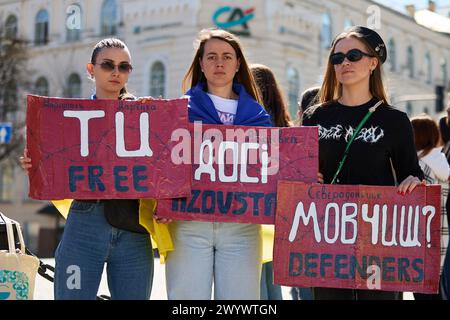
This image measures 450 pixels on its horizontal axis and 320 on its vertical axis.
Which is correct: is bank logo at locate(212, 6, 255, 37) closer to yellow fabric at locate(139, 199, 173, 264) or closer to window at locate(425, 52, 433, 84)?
window at locate(425, 52, 433, 84)

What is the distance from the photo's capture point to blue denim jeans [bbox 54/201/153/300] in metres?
3.83

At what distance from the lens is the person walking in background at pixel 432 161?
230 inches

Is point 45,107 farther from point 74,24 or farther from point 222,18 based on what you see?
point 222,18

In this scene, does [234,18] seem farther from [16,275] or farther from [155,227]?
[16,275]

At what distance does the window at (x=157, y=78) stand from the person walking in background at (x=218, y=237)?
74.8 feet

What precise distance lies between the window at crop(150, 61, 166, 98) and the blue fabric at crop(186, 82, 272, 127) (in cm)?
2286

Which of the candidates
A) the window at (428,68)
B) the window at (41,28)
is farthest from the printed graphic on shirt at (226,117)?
the window at (428,68)

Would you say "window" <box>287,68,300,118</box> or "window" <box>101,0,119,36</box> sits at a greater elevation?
"window" <box>101,0,119,36</box>

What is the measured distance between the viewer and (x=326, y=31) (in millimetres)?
27047

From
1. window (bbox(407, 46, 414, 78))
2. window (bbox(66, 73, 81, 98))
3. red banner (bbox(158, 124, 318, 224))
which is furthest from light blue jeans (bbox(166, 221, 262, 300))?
window (bbox(407, 46, 414, 78))

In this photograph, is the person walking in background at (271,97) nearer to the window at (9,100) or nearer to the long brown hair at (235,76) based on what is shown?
the long brown hair at (235,76)

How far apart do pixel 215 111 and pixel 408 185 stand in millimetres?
1075

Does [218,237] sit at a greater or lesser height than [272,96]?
lesser

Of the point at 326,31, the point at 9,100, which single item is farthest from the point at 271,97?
the point at 9,100
